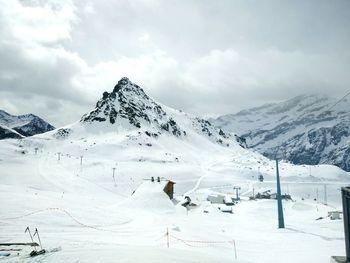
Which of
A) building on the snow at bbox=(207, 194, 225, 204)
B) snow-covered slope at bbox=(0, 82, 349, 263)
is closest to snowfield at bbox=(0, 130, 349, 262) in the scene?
snow-covered slope at bbox=(0, 82, 349, 263)

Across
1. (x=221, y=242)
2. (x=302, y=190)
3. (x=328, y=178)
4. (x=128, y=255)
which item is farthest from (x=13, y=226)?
(x=328, y=178)

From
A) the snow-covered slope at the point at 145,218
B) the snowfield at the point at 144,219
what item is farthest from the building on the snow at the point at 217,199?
the snow-covered slope at the point at 145,218

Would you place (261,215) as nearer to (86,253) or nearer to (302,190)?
(86,253)

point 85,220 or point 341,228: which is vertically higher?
point 85,220

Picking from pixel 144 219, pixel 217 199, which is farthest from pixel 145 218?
pixel 217 199

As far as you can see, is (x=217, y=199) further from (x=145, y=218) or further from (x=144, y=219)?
(x=144, y=219)

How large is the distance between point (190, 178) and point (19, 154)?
64139 mm

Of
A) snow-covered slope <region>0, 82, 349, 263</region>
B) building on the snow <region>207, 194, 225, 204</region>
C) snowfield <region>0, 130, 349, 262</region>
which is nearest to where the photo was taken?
snowfield <region>0, 130, 349, 262</region>

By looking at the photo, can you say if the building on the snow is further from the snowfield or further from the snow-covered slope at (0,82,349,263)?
the snow-covered slope at (0,82,349,263)

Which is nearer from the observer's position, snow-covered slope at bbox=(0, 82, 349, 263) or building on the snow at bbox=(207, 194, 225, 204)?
snow-covered slope at bbox=(0, 82, 349, 263)

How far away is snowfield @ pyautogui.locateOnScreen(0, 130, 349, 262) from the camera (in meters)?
20.3

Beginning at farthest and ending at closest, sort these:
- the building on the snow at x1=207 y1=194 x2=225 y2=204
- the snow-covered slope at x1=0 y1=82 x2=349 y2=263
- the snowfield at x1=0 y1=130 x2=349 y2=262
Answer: the building on the snow at x1=207 y1=194 x2=225 y2=204
the snow-covered slope at x1=0 y1=82 x2=349 y2=263
the snowfield at x1=0 y1=130 x2=349 y2=262

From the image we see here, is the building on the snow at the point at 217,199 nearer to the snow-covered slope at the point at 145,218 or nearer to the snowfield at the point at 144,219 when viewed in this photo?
the snowfield at the point at 144,219

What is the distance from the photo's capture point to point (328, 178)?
174250 millimetres
